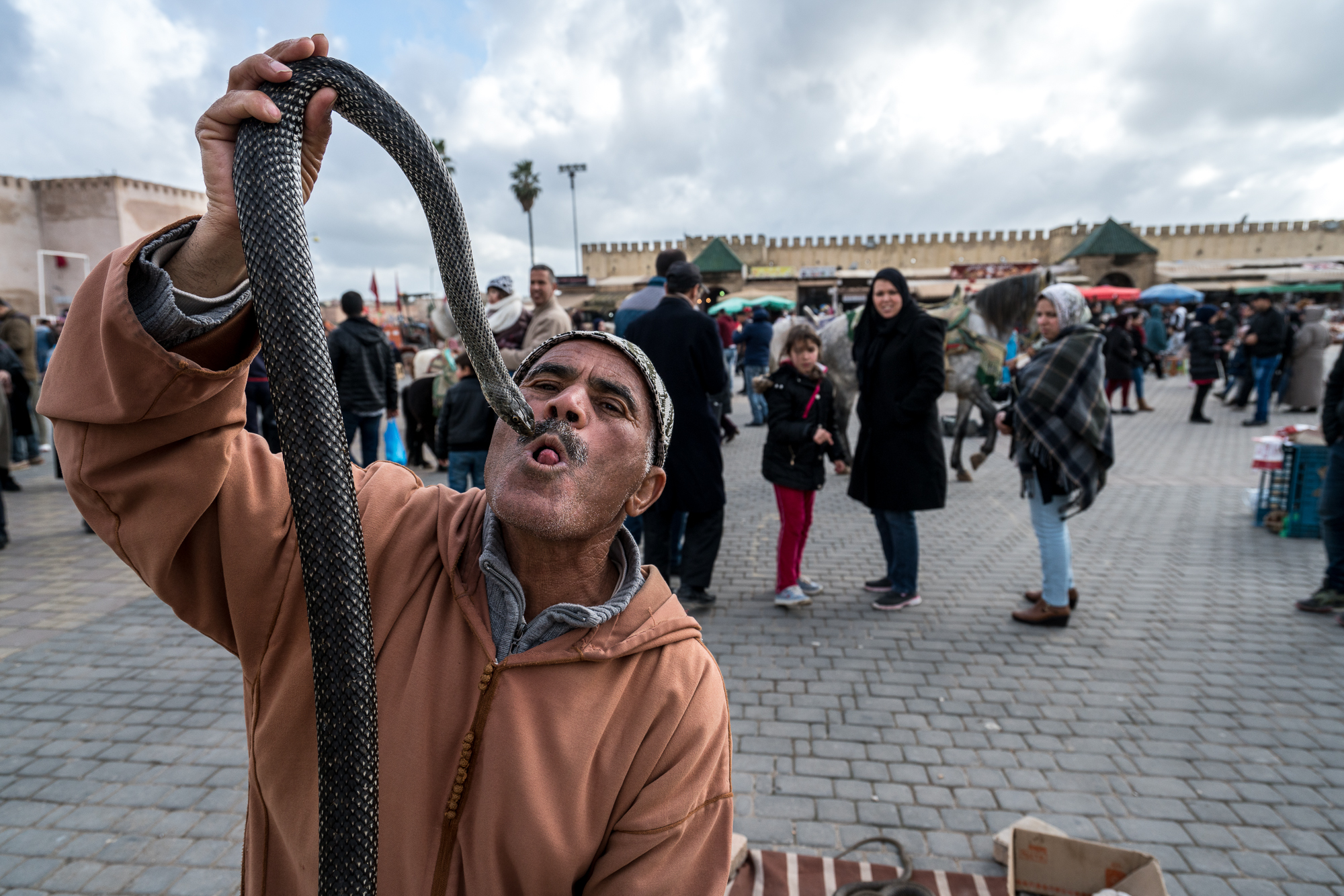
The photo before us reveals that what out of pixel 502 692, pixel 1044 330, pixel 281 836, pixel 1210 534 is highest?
pixel 1044 330

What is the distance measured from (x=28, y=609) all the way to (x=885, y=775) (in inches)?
220

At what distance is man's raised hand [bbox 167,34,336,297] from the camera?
2.98 ft

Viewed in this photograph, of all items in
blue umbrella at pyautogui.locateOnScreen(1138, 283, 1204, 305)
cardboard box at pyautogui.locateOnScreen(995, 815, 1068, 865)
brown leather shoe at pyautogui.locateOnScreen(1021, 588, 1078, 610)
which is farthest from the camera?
blue umbrella at pyautogui.locateOnScreen(1138, 283, 1204, 305)

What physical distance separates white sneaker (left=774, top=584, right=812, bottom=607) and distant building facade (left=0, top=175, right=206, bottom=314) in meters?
42.9

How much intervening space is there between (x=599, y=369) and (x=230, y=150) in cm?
74

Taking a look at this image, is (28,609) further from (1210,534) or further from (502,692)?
(1210,534)

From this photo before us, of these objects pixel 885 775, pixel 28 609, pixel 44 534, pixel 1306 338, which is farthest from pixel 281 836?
pixel 1306 338

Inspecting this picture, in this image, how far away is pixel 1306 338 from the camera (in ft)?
41.3

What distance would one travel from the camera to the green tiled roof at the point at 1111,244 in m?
35.4

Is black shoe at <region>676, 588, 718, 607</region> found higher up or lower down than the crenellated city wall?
lower down

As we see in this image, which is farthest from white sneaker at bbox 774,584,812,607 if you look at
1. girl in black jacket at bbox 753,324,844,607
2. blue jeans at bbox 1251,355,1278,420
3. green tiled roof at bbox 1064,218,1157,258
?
green tiled roof at bbox 1064,218,1157,258

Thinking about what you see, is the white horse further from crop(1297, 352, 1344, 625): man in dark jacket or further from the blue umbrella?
the blue umbrella

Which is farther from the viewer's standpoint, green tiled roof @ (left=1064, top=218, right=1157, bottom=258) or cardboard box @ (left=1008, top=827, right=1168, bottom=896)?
green tiled roof @ (left=1064, top=218, right=1157, bottom=258)

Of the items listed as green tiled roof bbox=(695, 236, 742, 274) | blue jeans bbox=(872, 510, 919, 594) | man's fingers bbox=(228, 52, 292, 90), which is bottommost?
blue jeans bbox=(872, 510, 919, 594)
